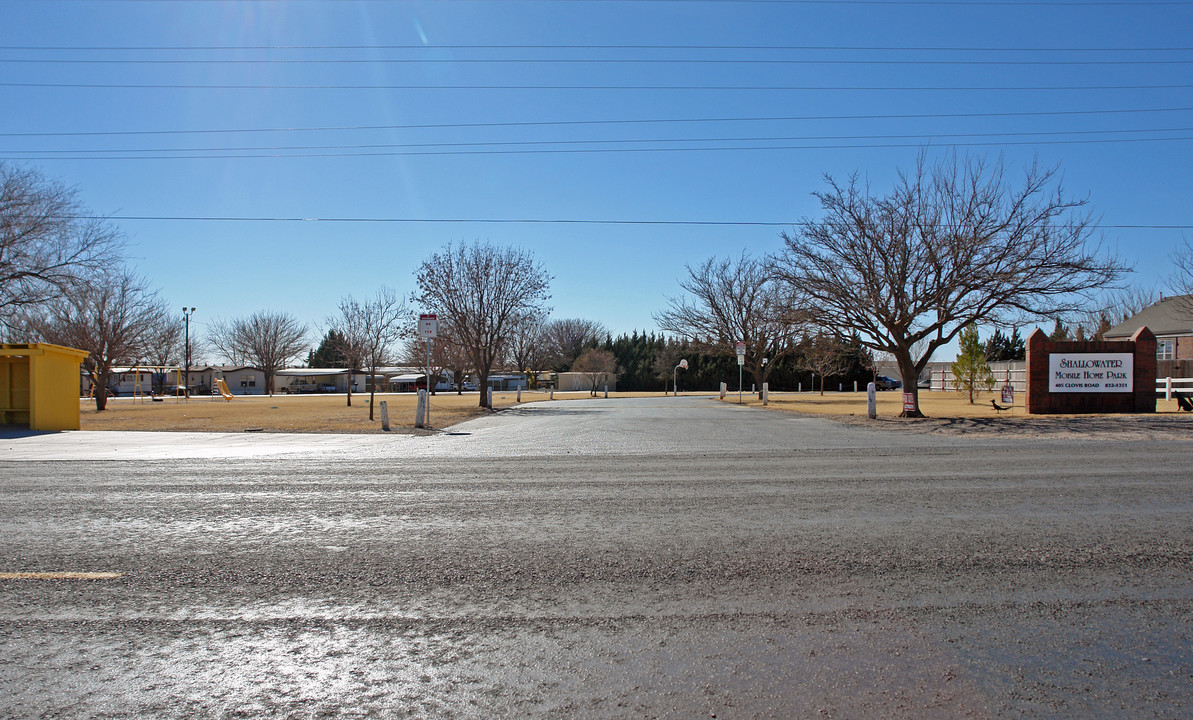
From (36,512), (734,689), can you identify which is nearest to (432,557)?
(734,689)

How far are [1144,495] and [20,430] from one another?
25369 millimetres

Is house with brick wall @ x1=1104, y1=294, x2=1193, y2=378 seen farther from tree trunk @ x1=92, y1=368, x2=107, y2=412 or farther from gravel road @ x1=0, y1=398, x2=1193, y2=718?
tree trunk @ x1=92, y1=368, x2=107, y2=412

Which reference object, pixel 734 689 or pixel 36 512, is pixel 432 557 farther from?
pixel 36 512

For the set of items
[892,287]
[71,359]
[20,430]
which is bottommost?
[20,430]

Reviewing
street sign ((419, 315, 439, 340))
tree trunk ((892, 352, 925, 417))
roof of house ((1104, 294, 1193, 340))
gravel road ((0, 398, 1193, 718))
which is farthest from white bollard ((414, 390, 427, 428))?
roof of house ((1104, 294, 1193, 340))

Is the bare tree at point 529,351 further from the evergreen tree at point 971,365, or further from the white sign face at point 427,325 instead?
the white sign face at point 427,325

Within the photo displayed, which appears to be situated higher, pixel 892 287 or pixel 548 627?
pixel 892 287

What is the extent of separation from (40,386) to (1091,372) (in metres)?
32.3

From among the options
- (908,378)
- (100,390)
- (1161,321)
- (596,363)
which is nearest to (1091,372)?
(908,378)

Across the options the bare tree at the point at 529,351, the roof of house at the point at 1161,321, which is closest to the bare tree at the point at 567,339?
the bare tree at the point at 529,351

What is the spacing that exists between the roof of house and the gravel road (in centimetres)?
5282

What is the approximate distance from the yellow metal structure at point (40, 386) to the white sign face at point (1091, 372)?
30.6 metres

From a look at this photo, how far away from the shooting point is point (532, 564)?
541cm

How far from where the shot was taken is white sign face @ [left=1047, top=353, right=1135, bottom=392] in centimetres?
2295
